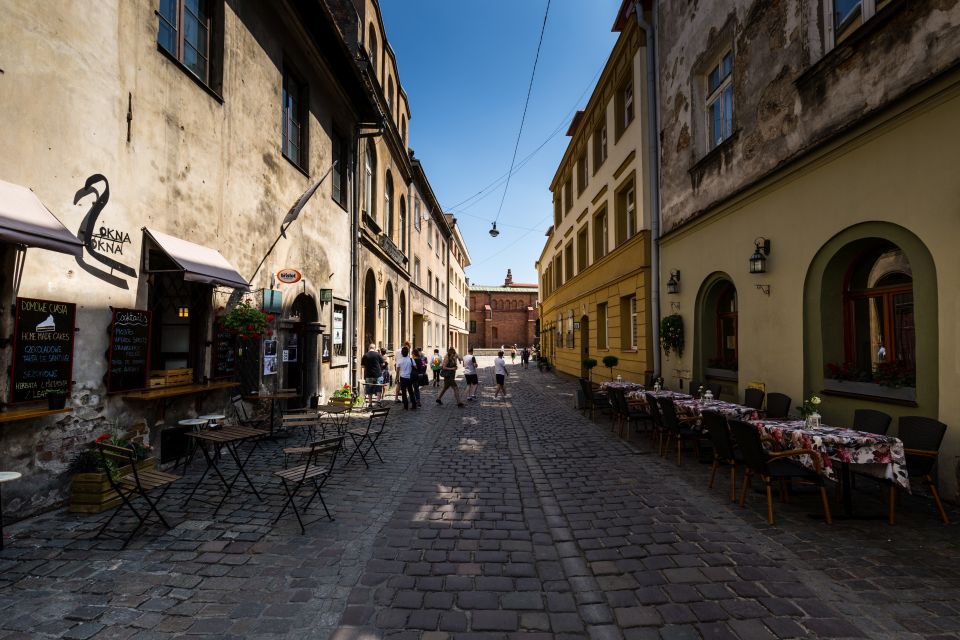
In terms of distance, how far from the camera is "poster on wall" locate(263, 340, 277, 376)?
8.63 metres

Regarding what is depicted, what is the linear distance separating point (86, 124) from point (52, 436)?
3252 mm

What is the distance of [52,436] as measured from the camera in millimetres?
4648

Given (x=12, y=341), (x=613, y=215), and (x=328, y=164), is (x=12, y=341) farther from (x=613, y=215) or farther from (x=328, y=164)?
→ (x=613, y=215)

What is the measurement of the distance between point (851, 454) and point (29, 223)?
25.4 ft

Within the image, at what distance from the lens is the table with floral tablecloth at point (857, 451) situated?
4355mm

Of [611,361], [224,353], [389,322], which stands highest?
[389,322]

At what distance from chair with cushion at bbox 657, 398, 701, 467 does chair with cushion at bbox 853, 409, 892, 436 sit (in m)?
1.79

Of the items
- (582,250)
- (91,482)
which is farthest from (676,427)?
(582,250)

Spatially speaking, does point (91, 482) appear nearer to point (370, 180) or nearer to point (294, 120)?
point (294, 120)

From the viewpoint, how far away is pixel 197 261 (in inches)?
243

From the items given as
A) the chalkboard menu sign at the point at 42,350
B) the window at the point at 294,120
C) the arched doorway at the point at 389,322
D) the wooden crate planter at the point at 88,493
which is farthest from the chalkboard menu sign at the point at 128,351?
the arched doorway at the point at 389,322

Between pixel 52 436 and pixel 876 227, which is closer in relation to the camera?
pixel 52 436

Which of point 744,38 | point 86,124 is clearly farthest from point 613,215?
point 86,124

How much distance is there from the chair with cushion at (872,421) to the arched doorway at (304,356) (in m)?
9.42
